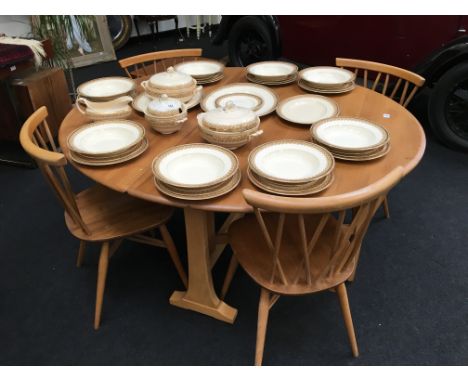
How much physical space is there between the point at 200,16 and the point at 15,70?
3.91 meters

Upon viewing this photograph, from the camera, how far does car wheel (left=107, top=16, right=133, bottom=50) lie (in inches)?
199

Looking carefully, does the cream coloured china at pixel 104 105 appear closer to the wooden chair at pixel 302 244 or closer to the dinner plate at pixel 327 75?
the wooden chair at pixel 302 244

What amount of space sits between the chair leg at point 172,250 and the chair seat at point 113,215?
67mm

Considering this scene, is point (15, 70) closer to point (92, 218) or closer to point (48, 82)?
point (48, 82)

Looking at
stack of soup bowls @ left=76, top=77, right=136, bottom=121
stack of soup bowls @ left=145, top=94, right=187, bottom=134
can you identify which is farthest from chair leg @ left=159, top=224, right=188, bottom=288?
stack of soup bowls @ left=76, top=77, right=136, bottom=121

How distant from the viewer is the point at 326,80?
6.00 ft

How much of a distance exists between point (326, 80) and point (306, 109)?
0.36m

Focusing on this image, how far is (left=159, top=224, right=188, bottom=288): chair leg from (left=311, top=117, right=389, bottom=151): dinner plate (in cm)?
72

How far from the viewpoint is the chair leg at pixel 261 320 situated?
1268mm

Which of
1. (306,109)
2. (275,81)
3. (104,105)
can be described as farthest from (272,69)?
(104,105)

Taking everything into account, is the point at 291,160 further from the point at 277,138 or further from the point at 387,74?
the point at 387,74

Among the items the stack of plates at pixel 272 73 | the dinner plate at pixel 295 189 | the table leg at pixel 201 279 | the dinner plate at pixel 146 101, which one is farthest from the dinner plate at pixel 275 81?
the dinner plate at pixel 295 189

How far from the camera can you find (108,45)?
4.61m

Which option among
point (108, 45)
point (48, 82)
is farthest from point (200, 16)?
point (48, 82)
